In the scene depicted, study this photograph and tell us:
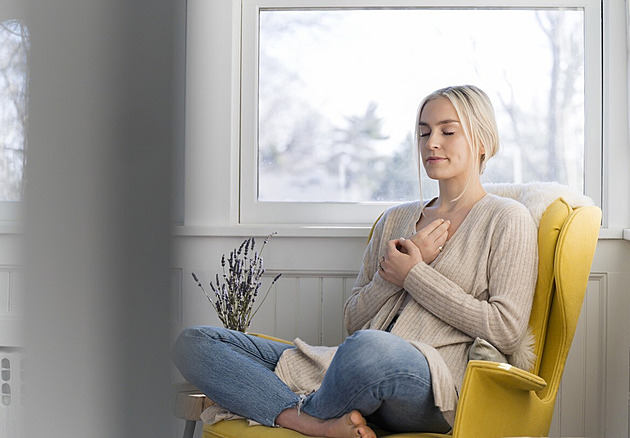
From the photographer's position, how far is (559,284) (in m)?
1.72

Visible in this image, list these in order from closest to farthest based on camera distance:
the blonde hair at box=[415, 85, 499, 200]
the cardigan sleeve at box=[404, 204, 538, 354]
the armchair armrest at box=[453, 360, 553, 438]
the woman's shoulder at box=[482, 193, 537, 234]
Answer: the armchair armrest at box=[453, 360, 553, 438] < the cardigan sleeve at box=[404, 204, 538, 354] < the woman's shoulder at box=[482, 193, 537, 234] < the blonde hair at box=[415, 85, 499, 200]

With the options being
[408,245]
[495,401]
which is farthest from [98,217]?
[408,245]

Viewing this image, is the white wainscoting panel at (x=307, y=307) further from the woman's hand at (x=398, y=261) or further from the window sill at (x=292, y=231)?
the woman's hand at (x=398, y=261)

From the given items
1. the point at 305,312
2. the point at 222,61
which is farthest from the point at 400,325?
the point at 222,61

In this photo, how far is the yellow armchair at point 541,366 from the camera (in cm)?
154

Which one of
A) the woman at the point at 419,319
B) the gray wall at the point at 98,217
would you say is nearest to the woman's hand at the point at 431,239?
the woman at the point at 419,319

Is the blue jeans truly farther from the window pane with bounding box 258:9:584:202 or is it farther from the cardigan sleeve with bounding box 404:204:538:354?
the window pane with bounding box 258:9:584:202

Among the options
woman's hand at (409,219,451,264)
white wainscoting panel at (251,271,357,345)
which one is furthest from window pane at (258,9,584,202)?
woman's hand at (409,219,451,264)

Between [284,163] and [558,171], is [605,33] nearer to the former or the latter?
[558,171]

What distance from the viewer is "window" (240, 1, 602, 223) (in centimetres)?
253

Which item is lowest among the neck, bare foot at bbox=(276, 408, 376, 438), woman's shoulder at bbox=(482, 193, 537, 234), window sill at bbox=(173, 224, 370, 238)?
bare foot at bbox=(276, 408, 376, 438)

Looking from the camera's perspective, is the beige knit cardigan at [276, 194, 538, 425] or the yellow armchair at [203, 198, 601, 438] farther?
the beige knit cardigan at [276, 194, 538, 425]

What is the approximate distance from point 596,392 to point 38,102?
2.52 m

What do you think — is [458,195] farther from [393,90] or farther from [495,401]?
[393,90]
